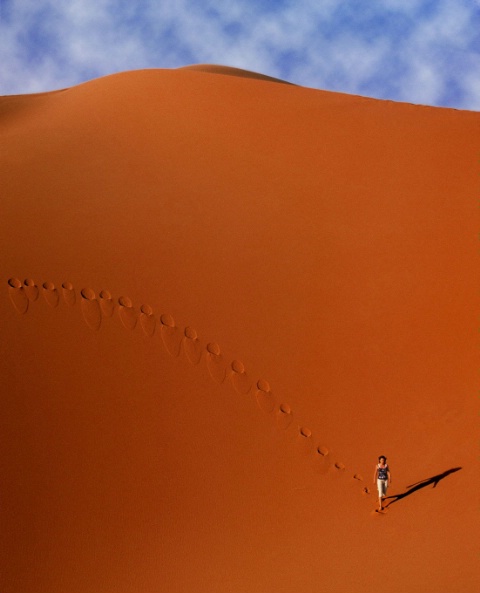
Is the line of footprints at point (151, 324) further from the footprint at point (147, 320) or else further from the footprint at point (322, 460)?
the footprint at point (322, 460)

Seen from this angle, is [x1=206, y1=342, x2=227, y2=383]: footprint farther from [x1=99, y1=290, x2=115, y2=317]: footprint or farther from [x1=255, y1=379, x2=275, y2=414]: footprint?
[x1=99, y1=290, x2=115, y2=317]: footprint

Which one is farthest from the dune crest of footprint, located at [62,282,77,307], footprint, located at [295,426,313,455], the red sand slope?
footprint, located at [295,426,313,455]

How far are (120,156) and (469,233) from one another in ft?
18.6

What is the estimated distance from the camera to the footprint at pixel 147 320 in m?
8.61

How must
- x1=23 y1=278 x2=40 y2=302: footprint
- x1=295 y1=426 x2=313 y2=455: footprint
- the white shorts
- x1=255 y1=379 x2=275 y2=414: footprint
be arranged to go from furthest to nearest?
x1=23 y1=278 x2=40 y2=302: footprint < x1=255 y1=379 x2=275 y2=414: footprint < x1=295 y1=426 x2=313 y2=455: footprint < the white shorts

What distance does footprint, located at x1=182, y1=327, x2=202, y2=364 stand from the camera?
8492 millimetres

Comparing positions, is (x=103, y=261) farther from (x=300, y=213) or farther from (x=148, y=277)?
(x=300, y=213)

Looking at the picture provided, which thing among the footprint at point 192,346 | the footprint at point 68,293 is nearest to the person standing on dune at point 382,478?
the footprint at point 192,346

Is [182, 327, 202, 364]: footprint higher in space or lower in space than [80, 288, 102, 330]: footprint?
lower

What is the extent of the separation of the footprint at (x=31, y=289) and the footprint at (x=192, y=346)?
191 centimetres

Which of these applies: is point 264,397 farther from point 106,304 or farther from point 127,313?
point 106,304

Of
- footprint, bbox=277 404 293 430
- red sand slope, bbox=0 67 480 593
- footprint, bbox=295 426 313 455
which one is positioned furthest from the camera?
footprint, bbox=277 404 293 430

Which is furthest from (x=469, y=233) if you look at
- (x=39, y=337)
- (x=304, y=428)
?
(x=39, y=337)

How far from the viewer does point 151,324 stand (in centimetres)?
869
